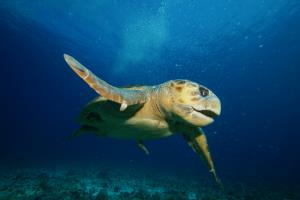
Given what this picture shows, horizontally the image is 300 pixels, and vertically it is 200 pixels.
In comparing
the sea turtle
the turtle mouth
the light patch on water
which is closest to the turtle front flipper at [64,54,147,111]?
the sea turtle

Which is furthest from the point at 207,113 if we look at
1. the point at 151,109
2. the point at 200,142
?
the point at 200,142

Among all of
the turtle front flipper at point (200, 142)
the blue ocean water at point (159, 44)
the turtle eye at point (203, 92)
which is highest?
the blue ocean water at point (159, 44)

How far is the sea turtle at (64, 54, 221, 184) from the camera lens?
3.26 meters

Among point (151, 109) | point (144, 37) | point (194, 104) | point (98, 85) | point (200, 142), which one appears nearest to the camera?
point (98, 85)

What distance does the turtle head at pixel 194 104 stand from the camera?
3.29 metres

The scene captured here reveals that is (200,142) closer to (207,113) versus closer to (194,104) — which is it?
(207,113)

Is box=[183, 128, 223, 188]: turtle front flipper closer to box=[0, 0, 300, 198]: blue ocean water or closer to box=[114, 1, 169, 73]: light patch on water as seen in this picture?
box=[0, 0, 300, 198]: blue ocean water

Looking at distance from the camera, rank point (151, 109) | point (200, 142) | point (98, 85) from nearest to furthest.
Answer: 1. point (98, 85)
2. point (151, 109)
3. point (200, 142)

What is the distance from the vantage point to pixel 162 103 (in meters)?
4.04

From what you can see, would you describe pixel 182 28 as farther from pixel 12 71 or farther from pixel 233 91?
pixel 12 71

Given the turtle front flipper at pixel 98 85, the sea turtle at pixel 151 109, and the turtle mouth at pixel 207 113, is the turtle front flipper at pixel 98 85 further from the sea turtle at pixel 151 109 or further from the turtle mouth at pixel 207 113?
the turtle mouth at pixel 207 113

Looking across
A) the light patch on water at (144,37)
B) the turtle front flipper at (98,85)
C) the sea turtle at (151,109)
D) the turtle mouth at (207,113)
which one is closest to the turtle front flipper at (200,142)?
the sea turtle at (151,109)

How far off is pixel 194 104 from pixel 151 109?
125 centimetres

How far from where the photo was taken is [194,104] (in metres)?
3.43
